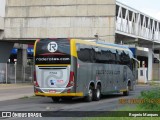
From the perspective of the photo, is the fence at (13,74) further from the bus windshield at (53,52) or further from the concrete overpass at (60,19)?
the bus windshield at (53,52)

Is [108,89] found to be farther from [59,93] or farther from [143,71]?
[143,71]

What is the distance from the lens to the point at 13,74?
50969 millimetres

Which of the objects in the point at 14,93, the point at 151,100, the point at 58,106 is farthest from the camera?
the point at 14,93

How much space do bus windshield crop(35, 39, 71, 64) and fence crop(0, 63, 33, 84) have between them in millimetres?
26035

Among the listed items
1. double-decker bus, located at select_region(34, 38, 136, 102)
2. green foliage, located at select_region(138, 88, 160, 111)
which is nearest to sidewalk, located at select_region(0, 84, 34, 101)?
double-decker bus, located at select_region(34, 38, 136, 102)

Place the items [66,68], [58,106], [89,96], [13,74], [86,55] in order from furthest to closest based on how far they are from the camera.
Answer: [13,74], [89,96], [86,55], [66,68], [58,106]

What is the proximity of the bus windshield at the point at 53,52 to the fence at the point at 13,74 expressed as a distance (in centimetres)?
2604

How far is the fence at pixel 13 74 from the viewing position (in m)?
49.8

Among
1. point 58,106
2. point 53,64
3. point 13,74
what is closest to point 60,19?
point 13,74

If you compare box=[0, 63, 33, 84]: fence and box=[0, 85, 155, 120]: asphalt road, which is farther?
box=[0, 63, 33, 84]: fence

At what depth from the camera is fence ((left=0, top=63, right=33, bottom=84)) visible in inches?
1962

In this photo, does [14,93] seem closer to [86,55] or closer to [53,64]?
[86,55]

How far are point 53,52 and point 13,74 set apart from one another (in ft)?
91.3

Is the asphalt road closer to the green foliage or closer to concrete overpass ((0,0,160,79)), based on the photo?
the green foliage
